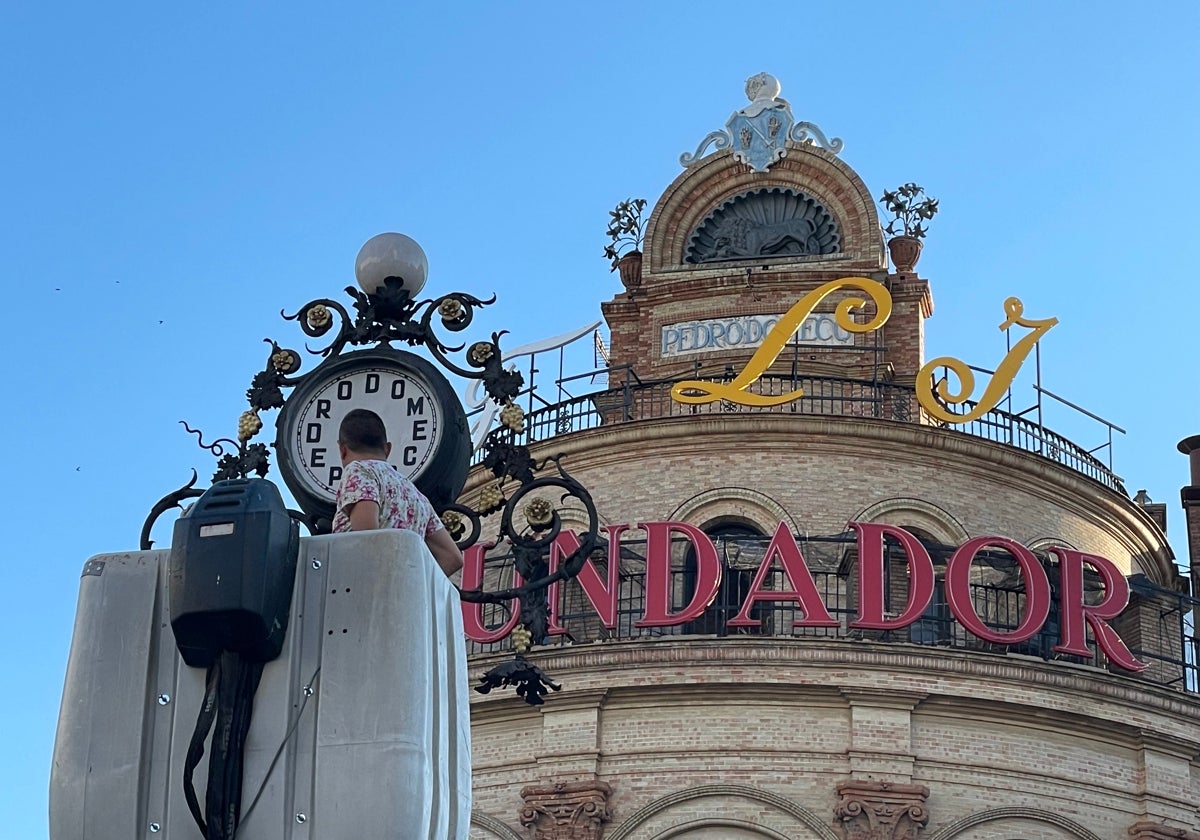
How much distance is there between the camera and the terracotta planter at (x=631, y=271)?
1677 inches

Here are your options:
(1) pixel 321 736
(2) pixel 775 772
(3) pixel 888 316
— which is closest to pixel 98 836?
(1) pixel 321 736

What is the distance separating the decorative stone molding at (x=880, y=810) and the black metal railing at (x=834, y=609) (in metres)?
2.23

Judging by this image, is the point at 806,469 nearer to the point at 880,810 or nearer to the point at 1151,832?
the point at 880,810

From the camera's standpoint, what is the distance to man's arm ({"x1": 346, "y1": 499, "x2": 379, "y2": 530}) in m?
7.44

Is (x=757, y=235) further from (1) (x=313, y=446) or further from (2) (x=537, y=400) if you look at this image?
(1) (x=313, y=446)

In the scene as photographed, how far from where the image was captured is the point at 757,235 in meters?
42.5

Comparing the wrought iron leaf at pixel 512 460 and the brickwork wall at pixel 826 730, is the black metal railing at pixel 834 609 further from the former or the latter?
the wrought iron leaf at pixel 512 460

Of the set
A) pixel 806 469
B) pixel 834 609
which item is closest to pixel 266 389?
pixel 834 609

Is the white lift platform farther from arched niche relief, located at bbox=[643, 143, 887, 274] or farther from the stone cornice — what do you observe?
arched niche relief, located at bbox=[643, 143, 887, 274]

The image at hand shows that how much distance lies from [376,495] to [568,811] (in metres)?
26.8

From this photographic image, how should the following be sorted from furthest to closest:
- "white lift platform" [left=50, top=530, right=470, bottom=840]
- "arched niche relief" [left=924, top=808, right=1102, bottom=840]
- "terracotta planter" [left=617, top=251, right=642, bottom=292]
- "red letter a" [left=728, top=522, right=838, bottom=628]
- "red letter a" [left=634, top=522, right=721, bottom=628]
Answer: "terracotta planter" [left=617, top=251, right=642, bottom=292] < "red letter a" [left=634, top=522, right=721, bottom=628] < "red letter a" [left=728, top=522, right=838, bottom=628] < "arched niche relief" [left=924, top=808, right=1102, bottom=840] < "white lift platform" [left=50, top=530, right=470, bottom=840]

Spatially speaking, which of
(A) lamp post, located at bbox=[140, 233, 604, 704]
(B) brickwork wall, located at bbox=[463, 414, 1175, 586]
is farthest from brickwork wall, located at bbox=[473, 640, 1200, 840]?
(A) lamp post, located at bbox=[140, 233, 604, 704]

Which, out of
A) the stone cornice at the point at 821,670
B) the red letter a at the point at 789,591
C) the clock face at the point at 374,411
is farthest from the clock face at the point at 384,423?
the red letter a at the point at 789,591

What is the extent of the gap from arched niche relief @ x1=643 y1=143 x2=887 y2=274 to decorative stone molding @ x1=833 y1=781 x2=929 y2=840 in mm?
11490
